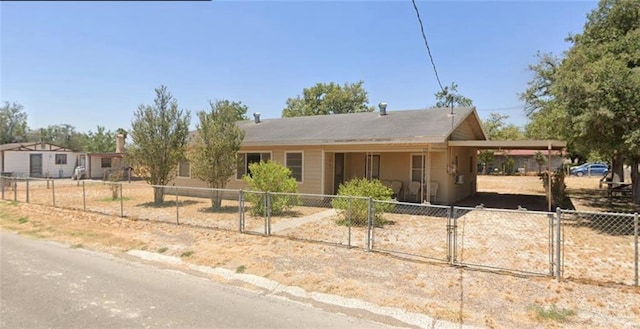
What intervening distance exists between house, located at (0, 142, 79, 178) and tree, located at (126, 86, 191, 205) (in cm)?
2326

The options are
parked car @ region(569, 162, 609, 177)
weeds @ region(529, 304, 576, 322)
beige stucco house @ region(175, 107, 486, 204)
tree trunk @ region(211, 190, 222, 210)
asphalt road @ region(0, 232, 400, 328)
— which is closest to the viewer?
asphalt road @ region(0, 232, 400, 328)

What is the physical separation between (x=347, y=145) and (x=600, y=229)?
8.01 metres

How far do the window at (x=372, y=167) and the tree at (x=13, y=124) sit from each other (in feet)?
201

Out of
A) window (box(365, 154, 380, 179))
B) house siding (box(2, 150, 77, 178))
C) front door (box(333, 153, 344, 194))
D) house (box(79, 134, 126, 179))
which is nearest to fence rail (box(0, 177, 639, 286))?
front door (box(333, 153, 344, 194))

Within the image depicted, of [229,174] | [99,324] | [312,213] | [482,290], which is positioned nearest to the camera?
[99,324]

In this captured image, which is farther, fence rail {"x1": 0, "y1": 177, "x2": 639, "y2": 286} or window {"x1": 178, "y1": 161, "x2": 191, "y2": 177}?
Result: window {"x1": 178, "y1": 161, "x2": 191, "y2": 177}

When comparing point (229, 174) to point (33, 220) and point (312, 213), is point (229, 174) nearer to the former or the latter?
point (312, 213)

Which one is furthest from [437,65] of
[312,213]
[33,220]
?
[33,220]

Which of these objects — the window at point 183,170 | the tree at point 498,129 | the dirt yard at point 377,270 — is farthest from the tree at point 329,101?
the dirt yard at point 377,270

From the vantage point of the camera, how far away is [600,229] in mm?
10164

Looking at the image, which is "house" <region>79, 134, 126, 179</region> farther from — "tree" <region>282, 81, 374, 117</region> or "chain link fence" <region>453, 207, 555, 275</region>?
"chain link fence" <region>453, 207, 555, 275</region>

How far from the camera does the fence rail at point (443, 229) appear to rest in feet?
21.8

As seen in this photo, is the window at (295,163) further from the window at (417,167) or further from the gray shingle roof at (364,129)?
the window at (417,167)

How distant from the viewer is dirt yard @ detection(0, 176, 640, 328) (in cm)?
476
